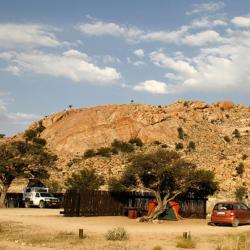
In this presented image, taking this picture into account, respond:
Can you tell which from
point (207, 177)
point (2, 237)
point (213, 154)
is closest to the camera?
point (2, 237)

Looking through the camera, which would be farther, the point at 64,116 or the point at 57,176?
the point at 64,116

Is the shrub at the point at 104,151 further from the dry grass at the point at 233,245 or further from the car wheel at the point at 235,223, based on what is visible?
the dry grass at the point at 233,245

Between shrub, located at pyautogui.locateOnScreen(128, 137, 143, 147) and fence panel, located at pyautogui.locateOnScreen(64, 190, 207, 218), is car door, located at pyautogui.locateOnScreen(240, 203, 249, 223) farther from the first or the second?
shrub, located at pyautogui.locateOnScreen(128, 137, 143, 147)

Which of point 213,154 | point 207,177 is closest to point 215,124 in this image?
point 213,154

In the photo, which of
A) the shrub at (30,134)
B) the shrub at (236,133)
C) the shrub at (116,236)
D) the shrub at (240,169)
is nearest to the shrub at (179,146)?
the shrub at (236,133)

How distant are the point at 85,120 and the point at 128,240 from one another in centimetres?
8454

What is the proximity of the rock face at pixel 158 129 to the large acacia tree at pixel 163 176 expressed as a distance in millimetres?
46457

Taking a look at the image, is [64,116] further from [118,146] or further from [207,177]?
[207,177]

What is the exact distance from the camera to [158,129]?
100m

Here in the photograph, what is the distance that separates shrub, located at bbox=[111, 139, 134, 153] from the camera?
9044cm

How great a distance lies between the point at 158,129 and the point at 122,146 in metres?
11.7

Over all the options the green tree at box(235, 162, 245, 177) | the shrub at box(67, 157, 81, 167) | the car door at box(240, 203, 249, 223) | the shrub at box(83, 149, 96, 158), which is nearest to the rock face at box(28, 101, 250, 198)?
the shrub at box(67, 157, 81, 167)

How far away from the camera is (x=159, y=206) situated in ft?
106

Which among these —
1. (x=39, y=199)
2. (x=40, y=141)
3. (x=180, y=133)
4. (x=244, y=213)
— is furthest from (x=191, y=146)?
(x=244, y=213)
